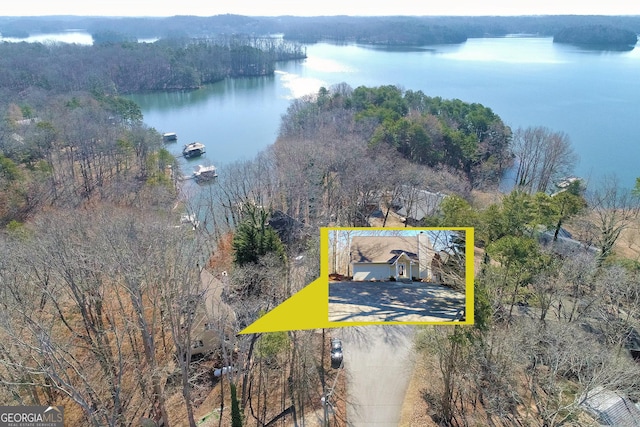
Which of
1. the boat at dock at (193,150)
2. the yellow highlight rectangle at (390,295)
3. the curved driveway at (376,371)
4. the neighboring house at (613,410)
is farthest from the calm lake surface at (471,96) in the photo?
the yellow highlight rectangle at (390,295)

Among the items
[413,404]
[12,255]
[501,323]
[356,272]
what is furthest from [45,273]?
[501,323]

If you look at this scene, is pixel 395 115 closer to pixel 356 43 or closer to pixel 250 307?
pixel 250 307

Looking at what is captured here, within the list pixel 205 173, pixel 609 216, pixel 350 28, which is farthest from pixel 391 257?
pixel 350 28

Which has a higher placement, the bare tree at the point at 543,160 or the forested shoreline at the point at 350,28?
the forested shoreline at the point at 350,28

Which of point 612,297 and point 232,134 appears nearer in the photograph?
point 612,297

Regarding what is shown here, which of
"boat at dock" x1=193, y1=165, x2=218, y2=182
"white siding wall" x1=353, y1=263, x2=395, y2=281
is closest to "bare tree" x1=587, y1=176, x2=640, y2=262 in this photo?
"white siding wall" x1=353, y1=263, x2=395, y2=281

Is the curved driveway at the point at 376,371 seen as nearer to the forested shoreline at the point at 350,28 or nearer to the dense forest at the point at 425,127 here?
the dense forest at the point at 425,127

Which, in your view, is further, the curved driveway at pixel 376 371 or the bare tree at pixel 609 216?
the bare tree at pixel 609 216
